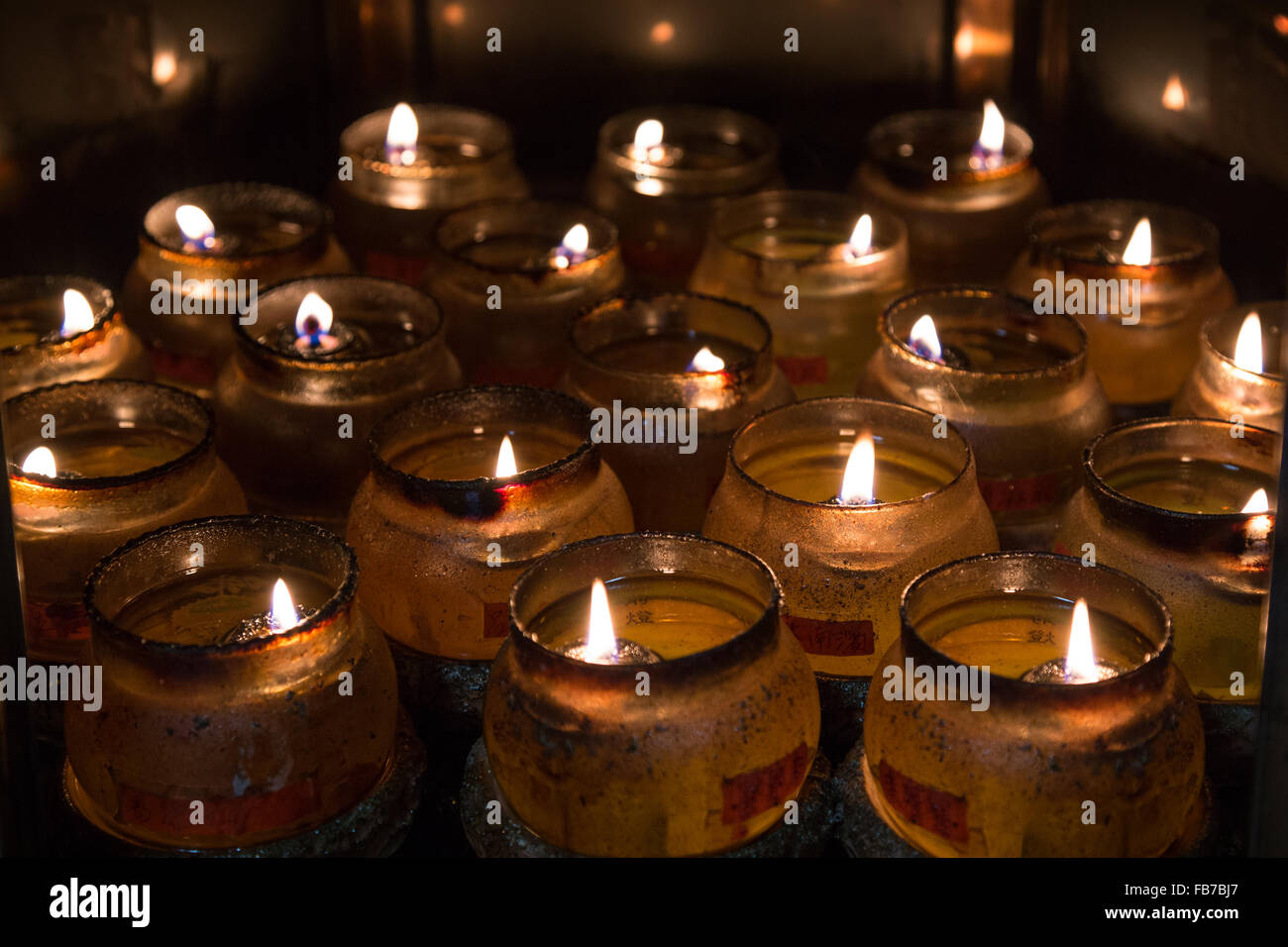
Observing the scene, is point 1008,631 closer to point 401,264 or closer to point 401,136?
point 401,264

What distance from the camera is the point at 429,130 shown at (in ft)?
6.51

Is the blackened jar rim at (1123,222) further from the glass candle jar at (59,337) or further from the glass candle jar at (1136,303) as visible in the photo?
the glass candle jar at (59,337)

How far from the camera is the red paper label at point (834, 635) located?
119 centimetres

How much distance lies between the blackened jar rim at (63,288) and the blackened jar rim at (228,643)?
1.13 feet

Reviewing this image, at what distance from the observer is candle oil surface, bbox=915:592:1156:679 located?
1.11 m

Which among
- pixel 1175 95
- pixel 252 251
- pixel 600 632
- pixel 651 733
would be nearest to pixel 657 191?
pixel 252 251

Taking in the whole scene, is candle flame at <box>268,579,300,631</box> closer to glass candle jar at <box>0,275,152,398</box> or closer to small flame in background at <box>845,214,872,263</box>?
glass candle jar at <box>0,275,152,398</box>

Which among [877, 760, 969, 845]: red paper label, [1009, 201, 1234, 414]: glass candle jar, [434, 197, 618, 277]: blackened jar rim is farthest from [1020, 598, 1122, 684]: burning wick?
[434, 197, 618, 277]: blackened jar rim

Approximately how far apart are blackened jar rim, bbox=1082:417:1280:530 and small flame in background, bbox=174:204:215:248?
0.92 m

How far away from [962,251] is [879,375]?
1.39 ft

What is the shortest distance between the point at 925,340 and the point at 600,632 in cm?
51

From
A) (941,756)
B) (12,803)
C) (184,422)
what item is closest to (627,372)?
(184,422)

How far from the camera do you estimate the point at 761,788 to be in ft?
3.32

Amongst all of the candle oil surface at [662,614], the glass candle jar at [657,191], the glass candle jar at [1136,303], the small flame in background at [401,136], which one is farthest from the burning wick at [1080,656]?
the small flame in background at [401,136]
